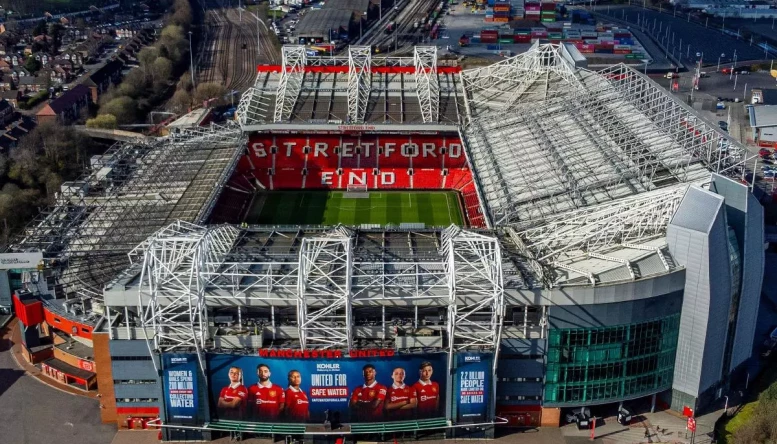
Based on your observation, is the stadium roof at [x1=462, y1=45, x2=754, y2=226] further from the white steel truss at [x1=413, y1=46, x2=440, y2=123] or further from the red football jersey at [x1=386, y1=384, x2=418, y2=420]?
the red football jersey at [x1=386, y1=384, x2=418, y2=420]

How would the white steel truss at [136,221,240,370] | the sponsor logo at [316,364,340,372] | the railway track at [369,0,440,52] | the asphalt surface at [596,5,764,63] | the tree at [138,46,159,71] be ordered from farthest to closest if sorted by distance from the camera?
the railway track at [369,0,440,52] → the asphalt surface at [596,5,764,63] → the tree at [138,46,159,71] → the sponsor logo at [316,364,340,372] → the white steel truss at [136,221,240,370]

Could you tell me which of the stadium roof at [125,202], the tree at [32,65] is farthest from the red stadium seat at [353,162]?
the tree at [32,65]

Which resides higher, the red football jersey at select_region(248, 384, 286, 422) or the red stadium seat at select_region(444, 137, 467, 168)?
the red stadium seat at select_region(444, 137, 467, 168)

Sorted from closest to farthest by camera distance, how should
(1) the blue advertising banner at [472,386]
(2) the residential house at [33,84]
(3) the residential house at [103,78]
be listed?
(1) the blue advertising banner at [472,386] < (3) the residential house at [103,78] < (2) the residential house at [33,84]

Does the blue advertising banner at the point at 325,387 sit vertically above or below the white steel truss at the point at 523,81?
below

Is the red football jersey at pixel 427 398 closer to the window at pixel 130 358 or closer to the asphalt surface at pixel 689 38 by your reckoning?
the window at pixel 130 358

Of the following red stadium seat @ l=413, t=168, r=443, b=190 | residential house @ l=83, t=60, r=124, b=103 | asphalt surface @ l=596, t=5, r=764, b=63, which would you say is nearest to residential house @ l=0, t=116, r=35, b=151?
residential house @ l=83, t=60, r=124, b=103
